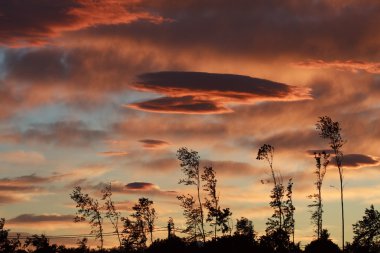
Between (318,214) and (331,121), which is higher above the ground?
(331,121)

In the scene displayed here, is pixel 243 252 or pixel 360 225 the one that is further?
pixel 360 225

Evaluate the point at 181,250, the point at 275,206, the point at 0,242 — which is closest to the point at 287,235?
the point at 275,206

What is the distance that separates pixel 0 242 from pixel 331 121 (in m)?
63.5

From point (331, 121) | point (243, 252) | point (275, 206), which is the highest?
point (331, 121)

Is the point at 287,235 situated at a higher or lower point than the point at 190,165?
lower

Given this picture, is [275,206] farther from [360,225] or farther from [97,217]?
[97,217]

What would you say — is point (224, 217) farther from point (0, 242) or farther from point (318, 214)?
point (0, 242)

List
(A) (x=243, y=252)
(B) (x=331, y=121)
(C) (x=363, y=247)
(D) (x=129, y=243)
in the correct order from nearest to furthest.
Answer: (A) (x=243, y=252) < (B) (x=331, y=121) < (C) (x=363, y=247) < (D) (x=129, y=243)

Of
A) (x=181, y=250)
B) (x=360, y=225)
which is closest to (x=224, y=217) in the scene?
(x=181, y=250)

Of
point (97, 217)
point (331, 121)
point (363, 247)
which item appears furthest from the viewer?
point (97, 217)

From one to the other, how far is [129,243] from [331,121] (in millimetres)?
46028

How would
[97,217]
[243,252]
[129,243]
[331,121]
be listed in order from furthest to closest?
[129,243], [97,217], [331,121], [243,252]

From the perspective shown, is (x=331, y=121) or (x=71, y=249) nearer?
(x=331, y=121)

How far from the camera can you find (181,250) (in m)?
104
